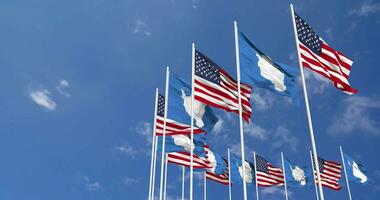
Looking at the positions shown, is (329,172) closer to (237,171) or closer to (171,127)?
(237,171)

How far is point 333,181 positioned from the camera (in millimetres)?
33750

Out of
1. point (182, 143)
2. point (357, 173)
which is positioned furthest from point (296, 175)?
point (182, 143)

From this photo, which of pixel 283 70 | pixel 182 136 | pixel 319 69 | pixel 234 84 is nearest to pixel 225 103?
pixel 234 84

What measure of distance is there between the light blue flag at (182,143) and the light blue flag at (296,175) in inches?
583

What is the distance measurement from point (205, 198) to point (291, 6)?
951 inches

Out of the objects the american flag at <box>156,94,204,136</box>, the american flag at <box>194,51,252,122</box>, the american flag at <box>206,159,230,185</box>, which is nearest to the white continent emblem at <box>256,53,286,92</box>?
the american flag at <box>194,51,252,122</box>

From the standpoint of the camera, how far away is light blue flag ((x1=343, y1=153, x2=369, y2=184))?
3844cm

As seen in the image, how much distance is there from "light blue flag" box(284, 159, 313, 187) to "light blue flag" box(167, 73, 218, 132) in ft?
57.9

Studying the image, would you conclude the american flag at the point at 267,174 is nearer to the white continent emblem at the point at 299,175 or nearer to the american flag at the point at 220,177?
the white continent emblem at the point at 299,175

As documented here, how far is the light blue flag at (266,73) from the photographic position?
17.0 metres

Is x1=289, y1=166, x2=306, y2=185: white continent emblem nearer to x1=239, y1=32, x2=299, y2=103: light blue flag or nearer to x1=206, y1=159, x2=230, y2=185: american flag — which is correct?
x1=206, y1=159, x2=230, y2=185: american flag

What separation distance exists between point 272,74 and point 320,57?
2.05 metres

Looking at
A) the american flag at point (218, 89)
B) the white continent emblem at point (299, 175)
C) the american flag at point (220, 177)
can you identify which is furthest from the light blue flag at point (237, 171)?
the american flag at point (218, 89)

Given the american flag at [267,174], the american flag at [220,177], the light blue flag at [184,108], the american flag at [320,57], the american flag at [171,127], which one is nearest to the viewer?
the american flag at [320,57]
